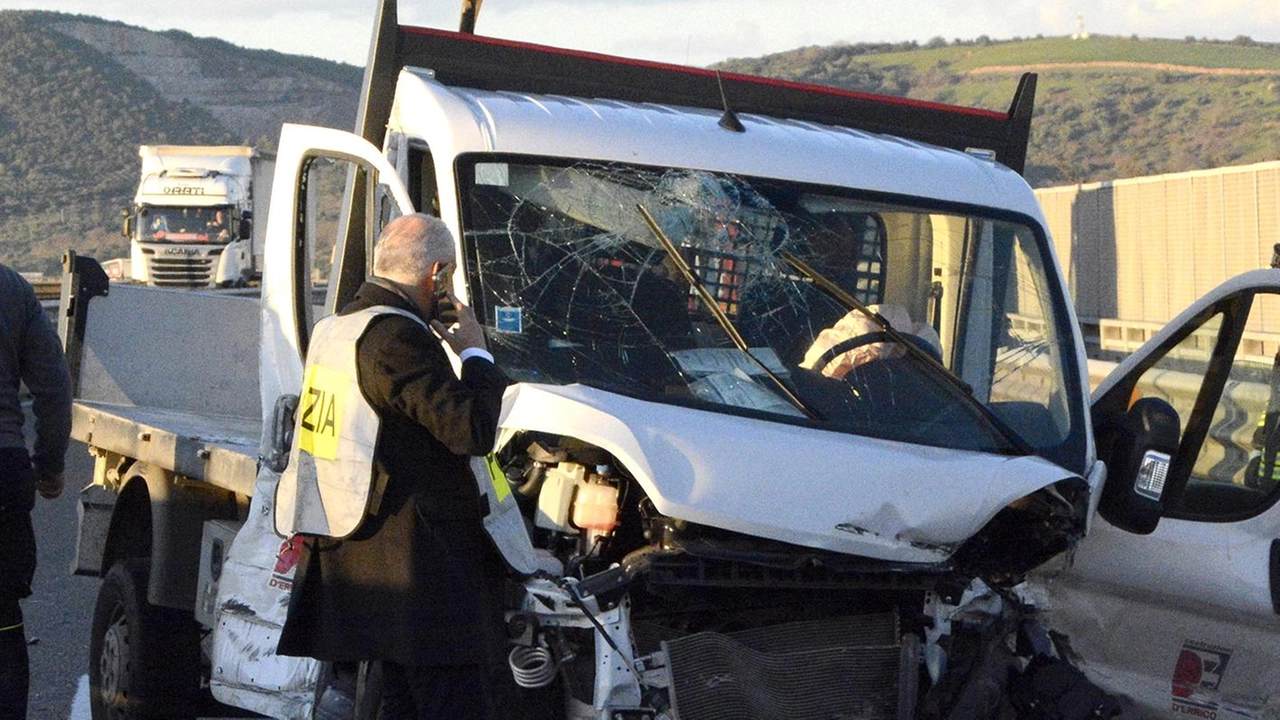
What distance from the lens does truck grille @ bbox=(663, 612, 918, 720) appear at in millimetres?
4426

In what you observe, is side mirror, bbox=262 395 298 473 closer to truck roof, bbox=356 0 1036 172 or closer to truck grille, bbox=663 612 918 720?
truck roof, bbox=356 0 1036 172

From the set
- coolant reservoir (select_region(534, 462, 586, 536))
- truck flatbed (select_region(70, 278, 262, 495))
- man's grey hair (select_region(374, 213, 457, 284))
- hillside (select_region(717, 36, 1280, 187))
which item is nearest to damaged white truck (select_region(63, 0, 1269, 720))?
coolant reservoir (select_region(534, 462, 586, 536))

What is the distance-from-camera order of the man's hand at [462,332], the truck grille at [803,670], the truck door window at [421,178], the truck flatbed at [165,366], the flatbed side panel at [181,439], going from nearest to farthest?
the man's hand at [462,332] < the truck grille at [803,670] < the truck door window at [421,178] < the flatbed side panel at [181,439] < the truck flatbed at [165,366]

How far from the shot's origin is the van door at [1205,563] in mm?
5238

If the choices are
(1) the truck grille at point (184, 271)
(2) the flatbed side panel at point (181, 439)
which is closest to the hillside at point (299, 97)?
(1) the truck grille at point (184, 271)

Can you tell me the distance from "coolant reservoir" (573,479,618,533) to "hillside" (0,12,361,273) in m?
64.4

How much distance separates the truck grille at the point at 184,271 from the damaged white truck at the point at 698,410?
95.6 feet

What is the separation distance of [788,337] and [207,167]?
A: 101ft

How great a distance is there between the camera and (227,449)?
19.7 feet

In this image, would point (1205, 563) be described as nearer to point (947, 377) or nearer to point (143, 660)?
point (947, 377)

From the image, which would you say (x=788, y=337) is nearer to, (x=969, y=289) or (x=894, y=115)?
(x=969, y=289)

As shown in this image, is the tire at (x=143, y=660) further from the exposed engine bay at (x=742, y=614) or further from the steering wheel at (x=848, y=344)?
the steering wheel at (x=848, y=344)

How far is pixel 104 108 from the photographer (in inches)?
3506

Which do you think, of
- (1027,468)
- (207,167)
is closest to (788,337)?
(1027,468)
